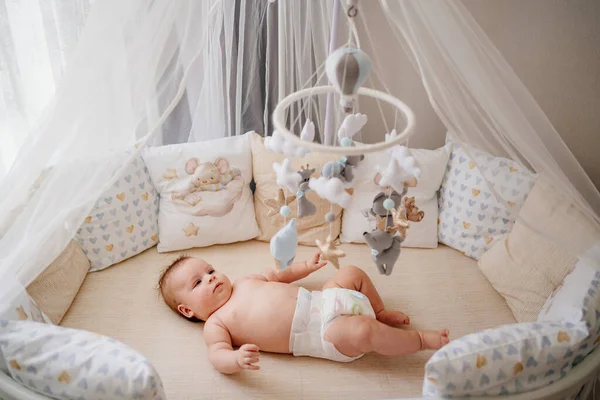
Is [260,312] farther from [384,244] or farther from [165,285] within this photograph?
[384,244]

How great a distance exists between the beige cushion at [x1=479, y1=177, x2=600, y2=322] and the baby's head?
38.7 inches

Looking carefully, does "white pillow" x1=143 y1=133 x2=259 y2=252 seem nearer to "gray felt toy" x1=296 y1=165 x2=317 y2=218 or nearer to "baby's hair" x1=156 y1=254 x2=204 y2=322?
"baby's hair" x1=156 y1=254 x2=204 y2=322

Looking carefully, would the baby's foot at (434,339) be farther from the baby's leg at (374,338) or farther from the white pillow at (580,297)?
the white pillow at (580,297)

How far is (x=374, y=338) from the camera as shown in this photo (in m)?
1.68

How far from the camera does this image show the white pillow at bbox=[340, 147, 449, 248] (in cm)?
218

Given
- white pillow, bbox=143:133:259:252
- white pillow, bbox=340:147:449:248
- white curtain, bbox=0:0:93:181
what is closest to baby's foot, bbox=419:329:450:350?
white pillow, bbox=340:147:449:248

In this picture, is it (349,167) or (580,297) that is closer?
(349,167)

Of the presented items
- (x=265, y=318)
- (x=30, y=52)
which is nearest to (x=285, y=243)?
(x=265, y=318)

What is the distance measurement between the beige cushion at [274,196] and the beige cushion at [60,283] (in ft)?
2.32

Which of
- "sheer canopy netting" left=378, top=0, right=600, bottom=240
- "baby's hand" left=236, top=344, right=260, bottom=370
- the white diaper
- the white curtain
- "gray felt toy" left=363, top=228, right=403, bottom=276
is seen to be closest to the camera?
"sheer canopy netting" left=378, top=0, right=600, bottom=240

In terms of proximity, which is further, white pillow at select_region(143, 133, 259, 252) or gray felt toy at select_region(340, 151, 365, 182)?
white pillow at select_region(143, 133, 259, 252)

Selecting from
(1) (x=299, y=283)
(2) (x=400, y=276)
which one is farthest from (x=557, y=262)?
(1) (x=299, y=283)

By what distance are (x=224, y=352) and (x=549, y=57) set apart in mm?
1664

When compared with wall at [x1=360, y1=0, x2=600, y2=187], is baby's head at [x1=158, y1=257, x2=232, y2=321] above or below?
below
